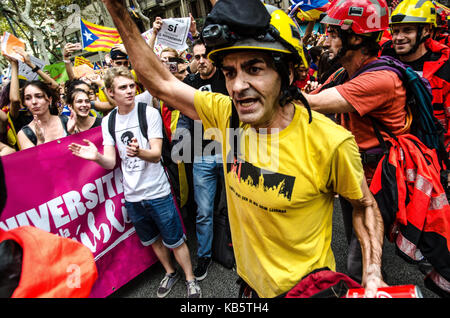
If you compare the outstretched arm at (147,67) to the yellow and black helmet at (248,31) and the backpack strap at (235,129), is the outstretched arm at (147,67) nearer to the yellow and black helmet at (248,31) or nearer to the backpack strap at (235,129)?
the backpack strap at (235,129)

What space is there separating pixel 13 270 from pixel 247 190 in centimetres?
104

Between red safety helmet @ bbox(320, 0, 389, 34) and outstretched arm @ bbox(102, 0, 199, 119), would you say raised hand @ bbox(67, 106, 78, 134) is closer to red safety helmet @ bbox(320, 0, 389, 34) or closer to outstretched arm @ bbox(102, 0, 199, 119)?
outstretched arm @ bbox(102, 0, 199, 119)

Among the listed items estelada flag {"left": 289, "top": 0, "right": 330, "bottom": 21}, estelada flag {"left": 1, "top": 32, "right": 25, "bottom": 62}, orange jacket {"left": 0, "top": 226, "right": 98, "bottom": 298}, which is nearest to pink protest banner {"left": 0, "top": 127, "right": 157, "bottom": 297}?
orange jacket {"left": 0, "top": 226, "right": 98, "bottom": 298}

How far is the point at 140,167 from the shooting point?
9.62ft

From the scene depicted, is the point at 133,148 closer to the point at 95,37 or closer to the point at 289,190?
the point at 289,190

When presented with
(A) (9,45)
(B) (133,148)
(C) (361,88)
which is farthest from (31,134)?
(C) (361,88)

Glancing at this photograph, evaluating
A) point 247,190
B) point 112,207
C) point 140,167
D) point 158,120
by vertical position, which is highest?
point 247,190

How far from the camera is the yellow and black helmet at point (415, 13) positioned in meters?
3.20

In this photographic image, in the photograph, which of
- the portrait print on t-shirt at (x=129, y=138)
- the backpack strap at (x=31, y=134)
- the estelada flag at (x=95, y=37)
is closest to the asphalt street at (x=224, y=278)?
the portrait print on t-shirt at (x=129, y=138)

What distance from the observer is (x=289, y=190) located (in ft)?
4.60

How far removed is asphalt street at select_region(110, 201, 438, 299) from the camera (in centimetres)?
292

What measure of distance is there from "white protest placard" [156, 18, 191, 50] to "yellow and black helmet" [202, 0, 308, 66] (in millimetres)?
2489
